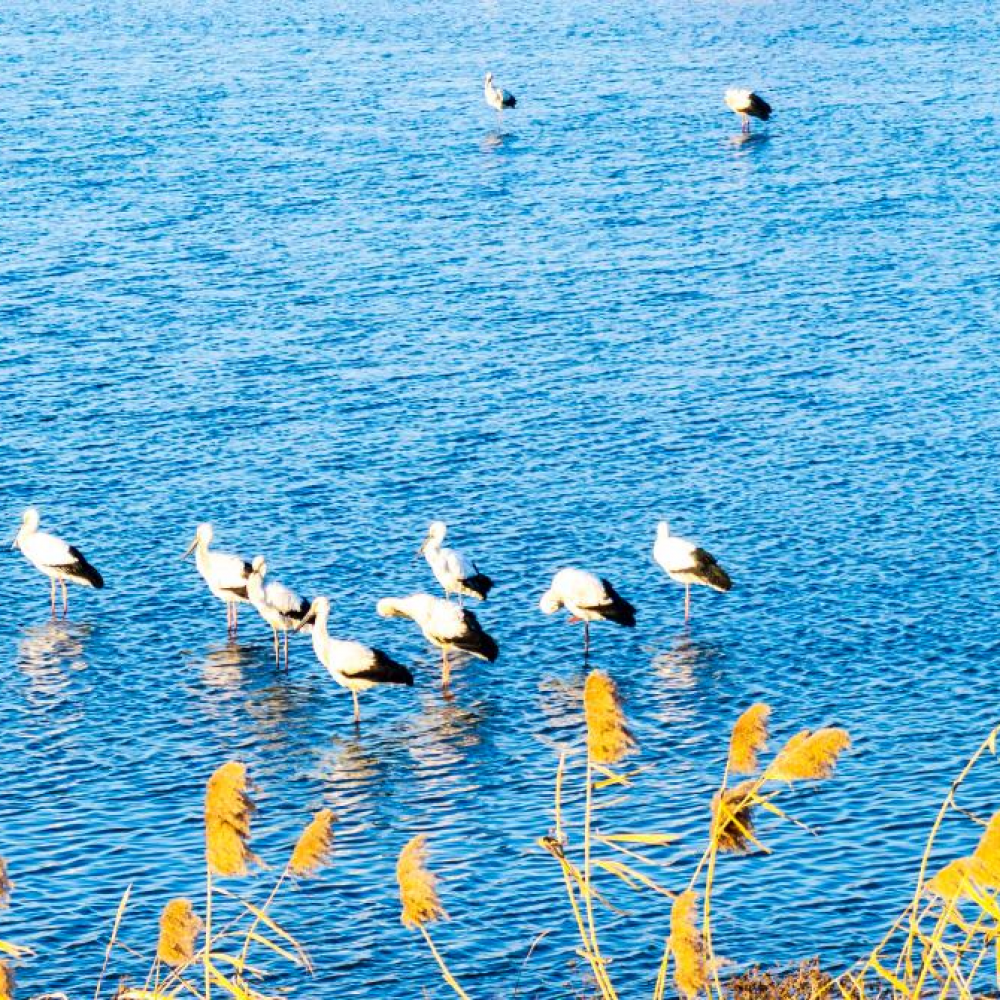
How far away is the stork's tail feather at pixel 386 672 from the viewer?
31969mm

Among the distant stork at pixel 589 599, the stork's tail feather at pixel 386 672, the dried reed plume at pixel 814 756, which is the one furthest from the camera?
the distant stork at pixel 589 599

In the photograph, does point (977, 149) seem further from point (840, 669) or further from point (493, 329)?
point (840, 669)

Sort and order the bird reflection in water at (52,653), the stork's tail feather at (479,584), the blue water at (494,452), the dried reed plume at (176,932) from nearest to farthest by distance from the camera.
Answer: the dried reed plume at (176,932) < the blue water at (494,452) < the bird reflection in water at (52,653) < the stork's tail feather at (479,584)

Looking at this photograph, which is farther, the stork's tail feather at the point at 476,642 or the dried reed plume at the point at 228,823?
the stork's tail feather at the point at 476,642

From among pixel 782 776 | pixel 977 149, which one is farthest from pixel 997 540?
pixel 977 149

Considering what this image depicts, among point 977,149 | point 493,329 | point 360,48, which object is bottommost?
point 493,329

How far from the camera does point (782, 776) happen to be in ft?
38.0

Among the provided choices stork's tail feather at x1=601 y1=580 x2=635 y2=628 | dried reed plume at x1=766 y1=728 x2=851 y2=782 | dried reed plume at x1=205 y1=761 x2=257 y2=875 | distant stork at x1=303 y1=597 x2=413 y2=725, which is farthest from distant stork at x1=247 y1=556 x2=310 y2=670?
dried reed plume at x1=766 y1=728 x2=851 y2=782

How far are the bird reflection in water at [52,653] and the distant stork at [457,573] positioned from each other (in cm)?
594

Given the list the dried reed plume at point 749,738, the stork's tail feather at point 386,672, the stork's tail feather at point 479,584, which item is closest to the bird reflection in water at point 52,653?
the stork's tail feather at point 386,672

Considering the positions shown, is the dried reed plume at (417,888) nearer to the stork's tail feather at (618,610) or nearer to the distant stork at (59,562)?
the stork's tail feather at (618,610)

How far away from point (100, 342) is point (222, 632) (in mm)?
18594

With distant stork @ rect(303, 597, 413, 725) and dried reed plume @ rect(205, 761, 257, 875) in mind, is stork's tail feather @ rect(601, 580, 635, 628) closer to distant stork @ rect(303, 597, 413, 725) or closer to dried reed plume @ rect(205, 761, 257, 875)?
distant stork @ rect(303, 597, 413, 725)

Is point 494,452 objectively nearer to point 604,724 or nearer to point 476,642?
point 476,642
